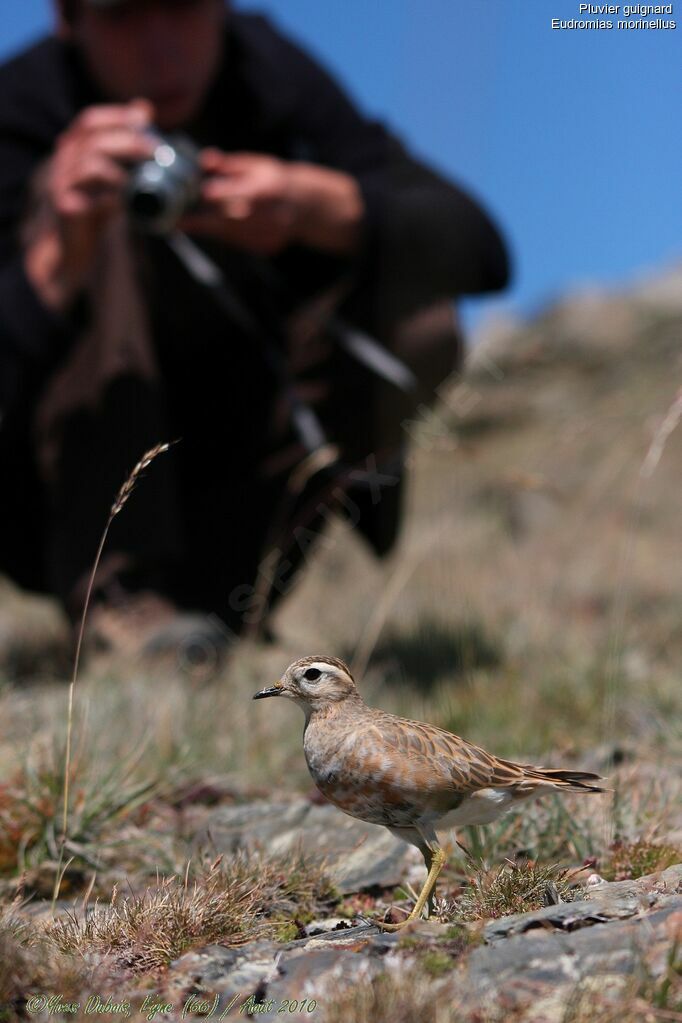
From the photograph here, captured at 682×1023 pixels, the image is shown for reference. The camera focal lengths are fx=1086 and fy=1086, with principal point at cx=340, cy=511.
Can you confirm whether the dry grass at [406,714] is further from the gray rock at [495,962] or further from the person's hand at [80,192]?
the person's hand at [80,192]

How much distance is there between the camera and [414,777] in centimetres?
189

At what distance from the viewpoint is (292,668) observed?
84.5 inches

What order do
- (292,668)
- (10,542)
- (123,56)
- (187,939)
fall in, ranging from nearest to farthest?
(187,939)
(292,668)
(123,56)
(10,542)

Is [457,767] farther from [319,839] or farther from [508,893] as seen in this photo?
[319,839]

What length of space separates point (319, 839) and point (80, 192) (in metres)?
2.79

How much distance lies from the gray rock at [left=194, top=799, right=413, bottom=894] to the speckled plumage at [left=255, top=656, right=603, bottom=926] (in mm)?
398

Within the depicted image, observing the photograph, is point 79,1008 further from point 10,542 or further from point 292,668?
point 10,542

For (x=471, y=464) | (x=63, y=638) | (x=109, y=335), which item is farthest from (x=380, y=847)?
(x=471, y=464)

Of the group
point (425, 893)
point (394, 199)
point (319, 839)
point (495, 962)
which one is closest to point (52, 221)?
point (394, 199)

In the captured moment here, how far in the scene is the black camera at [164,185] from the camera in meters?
4.10

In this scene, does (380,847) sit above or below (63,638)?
above

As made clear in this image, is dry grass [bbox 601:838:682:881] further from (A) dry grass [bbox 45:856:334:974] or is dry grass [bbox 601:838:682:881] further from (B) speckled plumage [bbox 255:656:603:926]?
(A) dry grass [bbox 45:856:334:974]

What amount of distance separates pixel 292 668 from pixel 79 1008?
73cm

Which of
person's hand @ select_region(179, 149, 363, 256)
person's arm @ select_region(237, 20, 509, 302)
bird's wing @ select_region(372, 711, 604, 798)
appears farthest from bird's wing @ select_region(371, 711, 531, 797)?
person's arm @ select_region(237, 20, 509, 302)
